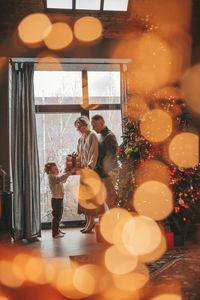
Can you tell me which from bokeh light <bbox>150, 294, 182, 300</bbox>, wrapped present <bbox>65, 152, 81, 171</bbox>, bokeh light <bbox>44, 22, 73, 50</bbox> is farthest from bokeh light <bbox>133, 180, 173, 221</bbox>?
bokeh light <bbox>44, 22, 73, 50</bbox>

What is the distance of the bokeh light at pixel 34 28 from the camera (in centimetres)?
479

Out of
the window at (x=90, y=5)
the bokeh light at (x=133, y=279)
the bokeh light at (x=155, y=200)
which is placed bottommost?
the bokeh light at (x=133, y=279)

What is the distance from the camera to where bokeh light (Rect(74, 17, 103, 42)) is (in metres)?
4.96

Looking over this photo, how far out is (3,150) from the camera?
4.59m

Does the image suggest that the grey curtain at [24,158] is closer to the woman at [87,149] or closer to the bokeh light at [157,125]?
the woman at [87,149]

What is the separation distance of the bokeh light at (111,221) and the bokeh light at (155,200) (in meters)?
0.34

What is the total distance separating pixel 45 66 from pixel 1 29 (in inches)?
33.0

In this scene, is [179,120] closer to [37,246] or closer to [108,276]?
[108,276]

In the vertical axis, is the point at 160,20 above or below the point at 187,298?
above

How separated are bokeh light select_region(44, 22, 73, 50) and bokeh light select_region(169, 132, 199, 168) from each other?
2.42 metres

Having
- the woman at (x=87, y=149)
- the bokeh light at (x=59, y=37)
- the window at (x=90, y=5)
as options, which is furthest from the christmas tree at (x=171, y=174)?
the window at (x=90, y=5)

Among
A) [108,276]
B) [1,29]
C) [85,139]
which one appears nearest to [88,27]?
[1,29]

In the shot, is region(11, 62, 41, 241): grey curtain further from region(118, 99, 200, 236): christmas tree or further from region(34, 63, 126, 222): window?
region(118, 99, 200, 236): christmas tree

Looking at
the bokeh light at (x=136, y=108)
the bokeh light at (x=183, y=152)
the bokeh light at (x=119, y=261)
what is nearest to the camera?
the bokeh light at (x=119, y=261)
